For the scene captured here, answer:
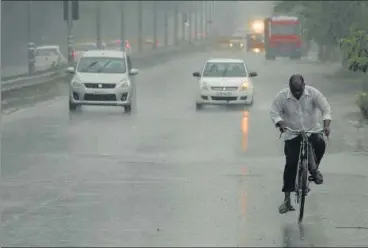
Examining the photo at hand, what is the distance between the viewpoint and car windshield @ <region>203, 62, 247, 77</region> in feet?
115

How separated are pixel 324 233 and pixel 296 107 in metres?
1.63

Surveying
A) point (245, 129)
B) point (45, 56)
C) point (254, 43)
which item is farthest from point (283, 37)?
point (245, 129)

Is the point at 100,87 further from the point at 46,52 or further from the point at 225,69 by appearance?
the point at 46,52

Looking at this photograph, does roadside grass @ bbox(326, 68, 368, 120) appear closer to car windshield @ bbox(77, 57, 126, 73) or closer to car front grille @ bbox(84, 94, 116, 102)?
car windshield @ bbox(77, 57, 126, 73)

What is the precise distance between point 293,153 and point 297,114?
0.48 meters

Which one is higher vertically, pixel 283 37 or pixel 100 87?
pixel 100 87

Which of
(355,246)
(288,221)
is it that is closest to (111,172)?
(288,221)

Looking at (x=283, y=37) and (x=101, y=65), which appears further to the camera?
(x=283, y=37)

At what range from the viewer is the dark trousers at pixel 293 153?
12.6 metres

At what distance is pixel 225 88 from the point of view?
33.8m

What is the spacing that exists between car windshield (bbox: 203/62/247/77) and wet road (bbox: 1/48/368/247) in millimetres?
4913

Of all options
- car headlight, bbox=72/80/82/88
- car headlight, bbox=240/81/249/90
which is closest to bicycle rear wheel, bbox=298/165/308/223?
car headlight, bbox=72/80/82/88

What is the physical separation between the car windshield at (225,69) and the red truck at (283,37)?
49.0m

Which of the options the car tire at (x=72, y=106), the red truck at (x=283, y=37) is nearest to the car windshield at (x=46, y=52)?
the red truck at (x=283, y=37)
